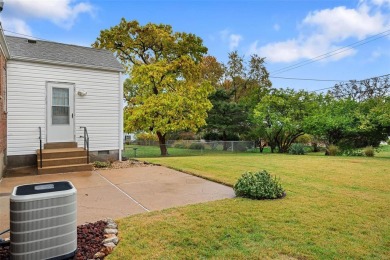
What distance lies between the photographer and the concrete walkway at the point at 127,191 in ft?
13.4

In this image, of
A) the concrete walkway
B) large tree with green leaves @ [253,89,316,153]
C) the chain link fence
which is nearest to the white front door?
the concrete walkway

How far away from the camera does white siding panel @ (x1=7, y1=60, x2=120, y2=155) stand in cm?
771

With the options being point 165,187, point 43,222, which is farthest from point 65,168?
point 43,222

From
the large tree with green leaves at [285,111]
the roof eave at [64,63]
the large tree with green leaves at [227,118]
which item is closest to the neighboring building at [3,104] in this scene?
the roof eave at [64,63]

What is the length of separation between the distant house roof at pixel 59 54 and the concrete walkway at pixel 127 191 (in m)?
3.57

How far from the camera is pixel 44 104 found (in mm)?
8078

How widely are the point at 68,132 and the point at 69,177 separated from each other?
91.4 inches

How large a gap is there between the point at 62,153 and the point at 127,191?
11.2 ft

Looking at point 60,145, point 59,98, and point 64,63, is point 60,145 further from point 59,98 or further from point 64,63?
point 64,63

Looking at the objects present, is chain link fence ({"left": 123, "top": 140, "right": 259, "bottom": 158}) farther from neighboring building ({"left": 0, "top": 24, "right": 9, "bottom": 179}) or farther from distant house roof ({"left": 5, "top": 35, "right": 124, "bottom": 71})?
neighboring building ({"left": 0, "top": 24, "right": 9, "bottom": 179})

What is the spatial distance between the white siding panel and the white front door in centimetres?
14

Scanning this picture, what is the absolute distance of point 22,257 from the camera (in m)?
2.30

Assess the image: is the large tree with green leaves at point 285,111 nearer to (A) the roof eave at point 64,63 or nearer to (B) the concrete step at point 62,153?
(A) the roof eave at point 64,63

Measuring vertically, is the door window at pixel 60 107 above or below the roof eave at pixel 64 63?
below
